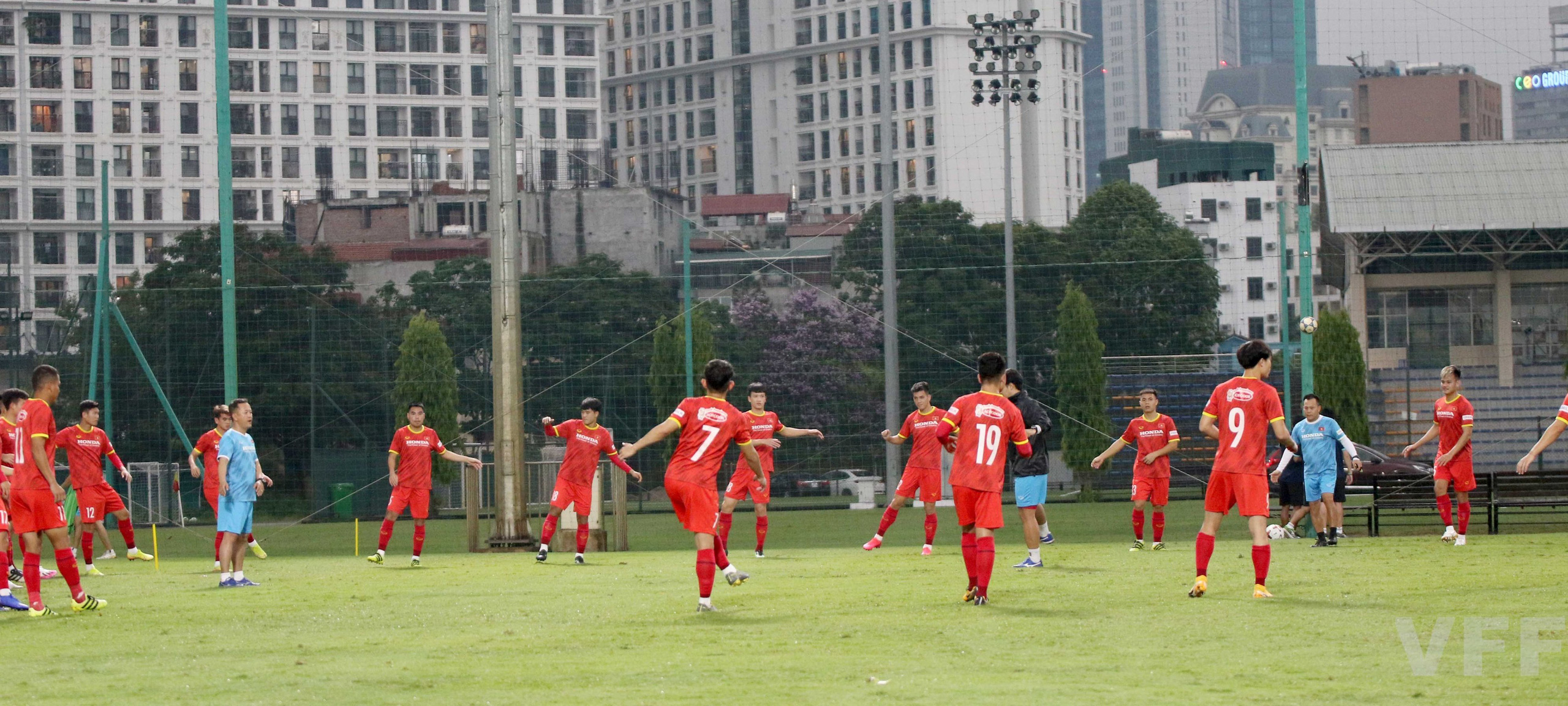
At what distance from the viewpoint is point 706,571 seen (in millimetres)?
10773

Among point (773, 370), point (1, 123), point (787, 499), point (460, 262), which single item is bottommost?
point (787, 499)

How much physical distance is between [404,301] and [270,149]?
61.6 metres

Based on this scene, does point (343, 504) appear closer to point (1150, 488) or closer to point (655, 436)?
point (1150, 488)

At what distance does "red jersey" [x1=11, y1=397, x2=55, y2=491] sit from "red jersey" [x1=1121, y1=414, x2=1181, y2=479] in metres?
9.96

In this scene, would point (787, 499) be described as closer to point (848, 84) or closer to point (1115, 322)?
point (1115, 322)

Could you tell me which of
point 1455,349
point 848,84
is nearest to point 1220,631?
point 1455,349

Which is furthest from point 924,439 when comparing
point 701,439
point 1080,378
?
point 1080,378

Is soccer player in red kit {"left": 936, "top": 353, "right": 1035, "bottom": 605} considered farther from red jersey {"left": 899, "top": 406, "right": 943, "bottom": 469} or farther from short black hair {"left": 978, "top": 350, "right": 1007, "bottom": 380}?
red jersey {"left": 899, "top": 406, "right": 943, "bottom": 469}

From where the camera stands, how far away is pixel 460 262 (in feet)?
192

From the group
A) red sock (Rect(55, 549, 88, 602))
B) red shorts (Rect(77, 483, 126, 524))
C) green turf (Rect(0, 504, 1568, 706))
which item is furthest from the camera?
red shorts (Rect(77, 483, 126, 524))

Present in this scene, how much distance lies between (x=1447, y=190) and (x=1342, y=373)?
7316 millimetres

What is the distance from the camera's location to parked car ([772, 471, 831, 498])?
4259cm

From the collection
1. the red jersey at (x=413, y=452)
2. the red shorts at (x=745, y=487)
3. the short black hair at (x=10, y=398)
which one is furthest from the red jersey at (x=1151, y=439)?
the short black hair at (x=10, y=398)

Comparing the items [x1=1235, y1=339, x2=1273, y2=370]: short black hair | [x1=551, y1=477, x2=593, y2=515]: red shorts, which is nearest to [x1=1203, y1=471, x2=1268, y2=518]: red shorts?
[x1=1235, y1=339, x2=1273, y2=370]: short black hair
